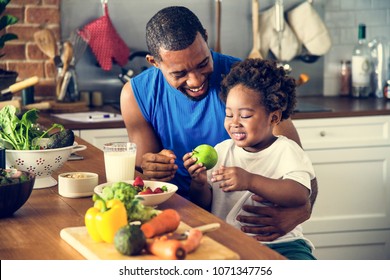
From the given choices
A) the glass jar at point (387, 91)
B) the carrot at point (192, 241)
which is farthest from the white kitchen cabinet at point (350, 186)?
the carrot at point (192, 241)

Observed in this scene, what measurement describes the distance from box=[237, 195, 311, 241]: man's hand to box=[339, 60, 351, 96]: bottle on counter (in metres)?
2.40

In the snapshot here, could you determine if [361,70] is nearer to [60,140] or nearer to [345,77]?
[345,77]

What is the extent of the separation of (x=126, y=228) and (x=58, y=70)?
9.12 feet

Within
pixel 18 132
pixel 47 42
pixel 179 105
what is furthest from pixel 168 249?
pixel 47 42

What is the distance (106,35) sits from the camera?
4309 millimetres

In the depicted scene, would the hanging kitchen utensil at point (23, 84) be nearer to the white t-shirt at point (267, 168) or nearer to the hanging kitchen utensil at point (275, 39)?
the white t-shirt at point (267, 168)

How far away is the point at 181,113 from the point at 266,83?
40 centimetres

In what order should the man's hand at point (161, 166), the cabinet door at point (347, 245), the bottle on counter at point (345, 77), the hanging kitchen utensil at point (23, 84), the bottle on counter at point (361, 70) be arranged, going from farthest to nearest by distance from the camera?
the bottle on counter at point (345, 77), the bottle on counter at point (361, 70), the cabinet door at point (347, 245), the hanging kitchen utensil at point (23, 84), the man's hand at point (161, 166)

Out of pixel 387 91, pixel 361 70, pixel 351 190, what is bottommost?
pixel 351 190

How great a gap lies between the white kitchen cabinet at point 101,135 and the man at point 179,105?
937 millimetres

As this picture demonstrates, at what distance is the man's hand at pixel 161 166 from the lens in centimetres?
236

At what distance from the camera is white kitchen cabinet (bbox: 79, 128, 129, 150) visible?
3.76m

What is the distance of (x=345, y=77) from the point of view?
4.66m
